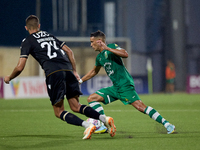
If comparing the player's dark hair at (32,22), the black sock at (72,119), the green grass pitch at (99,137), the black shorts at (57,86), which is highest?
the player's dark hair at (32,22)

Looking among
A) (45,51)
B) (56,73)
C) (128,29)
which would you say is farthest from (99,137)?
(128,29)

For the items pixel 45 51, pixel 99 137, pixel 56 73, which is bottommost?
pixel 99 137

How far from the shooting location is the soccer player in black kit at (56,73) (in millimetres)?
6156

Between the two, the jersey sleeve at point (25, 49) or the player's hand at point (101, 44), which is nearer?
the jersey sleeve at point (25, 49)

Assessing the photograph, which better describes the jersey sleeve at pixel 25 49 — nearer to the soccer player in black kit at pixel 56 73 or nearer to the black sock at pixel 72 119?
the soccer player in black kit at pixel 56 73

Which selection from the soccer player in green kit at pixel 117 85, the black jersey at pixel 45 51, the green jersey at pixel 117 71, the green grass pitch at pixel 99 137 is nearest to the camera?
the green grass pitch at pixel 99 137

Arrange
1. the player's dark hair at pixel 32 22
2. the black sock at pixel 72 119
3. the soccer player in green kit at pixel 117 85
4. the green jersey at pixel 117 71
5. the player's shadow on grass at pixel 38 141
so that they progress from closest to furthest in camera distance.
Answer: the player's shadow on grass at pixel 38 141, the black sock at pixel 72 119, the player's dark hair at pixel 32 22, the soccer player in green kit at pixel 117 85, the green jersey at pixel 117 71

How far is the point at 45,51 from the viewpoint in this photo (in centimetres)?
629

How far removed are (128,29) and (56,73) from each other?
2519cm

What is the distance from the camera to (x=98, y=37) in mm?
6887

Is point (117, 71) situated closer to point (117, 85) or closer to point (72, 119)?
point (117, 85)

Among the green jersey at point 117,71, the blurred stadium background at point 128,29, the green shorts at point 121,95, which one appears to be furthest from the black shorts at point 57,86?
the blurred stadium background at point 128,29

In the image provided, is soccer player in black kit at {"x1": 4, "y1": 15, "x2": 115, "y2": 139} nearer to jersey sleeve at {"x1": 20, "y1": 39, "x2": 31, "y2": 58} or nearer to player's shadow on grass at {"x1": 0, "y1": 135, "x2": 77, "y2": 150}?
jersey sleeve at {"x1": 20, "y1": 39, "x2": 31, "y2": 58}

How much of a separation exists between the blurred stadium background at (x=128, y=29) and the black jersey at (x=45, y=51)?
1541cm
